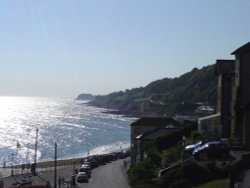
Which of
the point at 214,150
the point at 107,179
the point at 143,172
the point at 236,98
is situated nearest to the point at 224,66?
the point at 236,98

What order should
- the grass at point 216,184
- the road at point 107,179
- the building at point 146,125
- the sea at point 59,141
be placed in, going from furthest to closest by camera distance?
the sea at point 59,141 < the building at point 146,125 < the road at point 107,179 < the grass at point 216,184

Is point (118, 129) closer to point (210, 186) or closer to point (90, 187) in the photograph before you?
point (90, 187)

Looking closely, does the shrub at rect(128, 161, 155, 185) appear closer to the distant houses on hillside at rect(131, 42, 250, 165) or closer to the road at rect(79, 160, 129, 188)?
the distant houses on hillside at rect(131, 42, 250, 165)

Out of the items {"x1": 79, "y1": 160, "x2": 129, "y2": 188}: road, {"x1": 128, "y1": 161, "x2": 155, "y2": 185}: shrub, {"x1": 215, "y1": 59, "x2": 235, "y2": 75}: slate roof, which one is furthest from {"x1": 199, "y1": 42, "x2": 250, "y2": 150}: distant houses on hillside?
{"x1": 79, "y1": 160, "x2": 129, "y2": 188}: road

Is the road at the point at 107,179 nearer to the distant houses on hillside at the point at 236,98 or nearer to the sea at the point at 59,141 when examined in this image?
the distant houses on hillside at the point at 236,98

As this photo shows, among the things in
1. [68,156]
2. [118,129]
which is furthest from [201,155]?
[118,129]

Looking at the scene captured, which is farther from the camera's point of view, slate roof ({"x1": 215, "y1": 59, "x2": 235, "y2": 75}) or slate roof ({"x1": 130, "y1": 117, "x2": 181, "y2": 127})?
slate roof ({"x1": 130, "y1": 117, "x2": 181, "y2": 127})

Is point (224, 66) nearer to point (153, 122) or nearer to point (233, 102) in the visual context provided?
point (233, 102)

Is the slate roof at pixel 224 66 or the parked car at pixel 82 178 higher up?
the slate roof at pixel 224 66

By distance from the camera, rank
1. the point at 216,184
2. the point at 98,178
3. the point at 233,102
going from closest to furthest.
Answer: the point at 216,184
the point at 233,102
the point at 98,178

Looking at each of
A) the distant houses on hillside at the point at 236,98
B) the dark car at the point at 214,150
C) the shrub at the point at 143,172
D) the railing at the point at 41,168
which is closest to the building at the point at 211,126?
the distant houses on hillside at the point at 236,98

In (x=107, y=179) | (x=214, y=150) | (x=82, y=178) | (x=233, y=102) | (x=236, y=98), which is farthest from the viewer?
(x=107, y=179)

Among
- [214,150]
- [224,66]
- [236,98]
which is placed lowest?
[214,150]

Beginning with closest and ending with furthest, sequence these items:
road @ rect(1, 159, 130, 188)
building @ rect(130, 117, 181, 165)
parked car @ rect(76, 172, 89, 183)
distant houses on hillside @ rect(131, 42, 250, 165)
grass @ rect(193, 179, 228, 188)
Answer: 1. grass @ rect(193, 179, 228, 188)
2. distant houses on hillside @ rect(131, 42, 250, 165)
3. road @ rect(1, 159, 130, 188)
4. parked car @ rect(76, 172, 89, 183)
5. building @ rect(130, 117, 181, 165)
